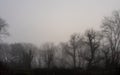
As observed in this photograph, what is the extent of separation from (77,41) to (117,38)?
77.0 ft

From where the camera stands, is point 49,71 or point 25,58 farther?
point 25,58

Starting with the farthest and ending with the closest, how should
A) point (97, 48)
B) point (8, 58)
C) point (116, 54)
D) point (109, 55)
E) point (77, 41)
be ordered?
point (8, 58)
point (77, 41)
point (97, 48)
point (109, 55)
point (116, 54)

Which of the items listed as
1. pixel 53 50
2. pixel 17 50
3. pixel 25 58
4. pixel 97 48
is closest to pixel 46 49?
pixel 53 50

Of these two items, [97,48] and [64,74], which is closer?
[64,74]

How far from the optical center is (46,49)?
91.1 meters

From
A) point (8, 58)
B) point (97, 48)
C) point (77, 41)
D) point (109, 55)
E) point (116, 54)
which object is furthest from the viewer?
point (8, 58)

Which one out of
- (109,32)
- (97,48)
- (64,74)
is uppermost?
(109,32)

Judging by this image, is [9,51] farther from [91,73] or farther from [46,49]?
[91,73]

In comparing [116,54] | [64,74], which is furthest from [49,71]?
[116,54]

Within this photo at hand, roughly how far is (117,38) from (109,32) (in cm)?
250

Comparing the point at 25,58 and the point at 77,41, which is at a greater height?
the point at 77,41

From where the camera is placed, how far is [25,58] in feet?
241

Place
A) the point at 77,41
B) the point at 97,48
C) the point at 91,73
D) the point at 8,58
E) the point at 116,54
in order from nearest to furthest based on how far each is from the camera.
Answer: the point at 91,73
the point at 116,54
the point at 97,48
the point at 77,41
the point at 8,58

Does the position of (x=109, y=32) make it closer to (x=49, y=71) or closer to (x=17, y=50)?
(x=49, y=71)
